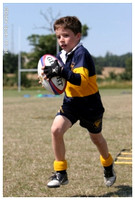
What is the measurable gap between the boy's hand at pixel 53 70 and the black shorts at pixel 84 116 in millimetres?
401

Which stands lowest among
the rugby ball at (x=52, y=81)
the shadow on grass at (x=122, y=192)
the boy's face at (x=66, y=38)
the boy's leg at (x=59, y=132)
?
the shadow on grass at (x=122, y=192)

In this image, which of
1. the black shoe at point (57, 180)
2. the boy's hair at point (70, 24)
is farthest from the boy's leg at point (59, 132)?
the boy's hair at point (70, 24)

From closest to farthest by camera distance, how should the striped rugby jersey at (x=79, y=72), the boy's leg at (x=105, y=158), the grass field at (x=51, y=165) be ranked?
the striped rugby jersey at (x=79, y=72)
the grass field at (x=51, y=165)
the boy's leg at (x=105, y=158)

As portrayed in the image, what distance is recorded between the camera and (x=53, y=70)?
12.7 feet

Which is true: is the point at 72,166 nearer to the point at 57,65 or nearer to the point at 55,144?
the point at 55,144

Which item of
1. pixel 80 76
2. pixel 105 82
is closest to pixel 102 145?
pixel 80 76

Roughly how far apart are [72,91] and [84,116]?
0.30 meters

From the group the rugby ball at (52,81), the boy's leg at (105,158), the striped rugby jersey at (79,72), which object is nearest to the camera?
the striped rugby jersey at (79,72)

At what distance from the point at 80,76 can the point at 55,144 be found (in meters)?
0.75

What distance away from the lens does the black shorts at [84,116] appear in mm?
4031

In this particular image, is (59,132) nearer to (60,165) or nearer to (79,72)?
(60,165)

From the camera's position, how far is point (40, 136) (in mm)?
7777

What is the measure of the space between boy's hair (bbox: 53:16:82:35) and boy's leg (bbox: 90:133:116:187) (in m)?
1.16

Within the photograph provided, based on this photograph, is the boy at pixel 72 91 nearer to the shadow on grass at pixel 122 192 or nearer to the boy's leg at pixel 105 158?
the boy's leg at pixel 105 158
